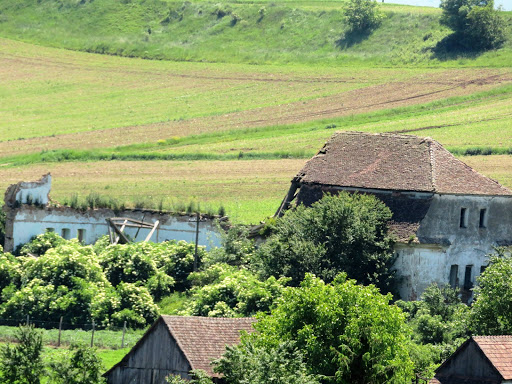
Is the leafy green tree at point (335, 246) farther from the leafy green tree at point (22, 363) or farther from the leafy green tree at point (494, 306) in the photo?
the leafy green tree at point (22, 363)

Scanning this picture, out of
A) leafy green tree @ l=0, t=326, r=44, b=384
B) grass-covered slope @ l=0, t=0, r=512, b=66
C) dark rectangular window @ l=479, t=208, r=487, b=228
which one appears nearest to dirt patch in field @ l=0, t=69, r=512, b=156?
grass-covered slope @ l=0, t=0, r=512, b=66

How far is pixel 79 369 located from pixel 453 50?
78.9 m

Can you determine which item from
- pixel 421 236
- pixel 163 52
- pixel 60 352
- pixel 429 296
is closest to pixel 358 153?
pixel 421 236

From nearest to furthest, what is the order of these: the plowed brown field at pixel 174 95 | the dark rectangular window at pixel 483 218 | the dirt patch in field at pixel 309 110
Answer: the dark rectangular window at pixel 483 218 → the dirt patch in field at pixel 309 110 → the plowed brown field at pixel 174 95

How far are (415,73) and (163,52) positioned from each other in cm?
2791

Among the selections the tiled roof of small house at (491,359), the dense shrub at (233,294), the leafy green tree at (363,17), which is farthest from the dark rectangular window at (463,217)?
the leafy green tree at (363,17)

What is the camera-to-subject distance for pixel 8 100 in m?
108

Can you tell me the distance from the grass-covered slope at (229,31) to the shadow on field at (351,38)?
0.11 metres

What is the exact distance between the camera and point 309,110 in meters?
97.8

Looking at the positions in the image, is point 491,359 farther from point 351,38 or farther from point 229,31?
point 229,31

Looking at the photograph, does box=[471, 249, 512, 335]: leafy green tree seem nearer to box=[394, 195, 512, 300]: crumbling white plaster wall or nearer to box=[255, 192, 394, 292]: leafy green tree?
box=[255, 192, 394, 292]: leafy green tree

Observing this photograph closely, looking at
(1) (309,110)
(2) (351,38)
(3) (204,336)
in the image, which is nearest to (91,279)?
(3) (204,336)

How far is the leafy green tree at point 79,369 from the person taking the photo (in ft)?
115

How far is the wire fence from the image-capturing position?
4594 centimetres
